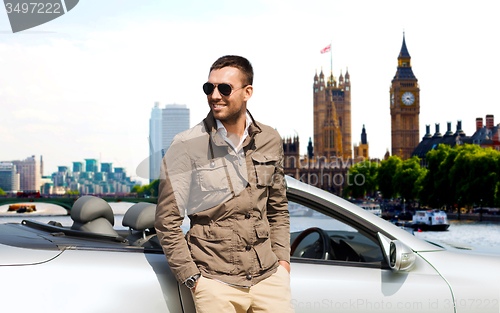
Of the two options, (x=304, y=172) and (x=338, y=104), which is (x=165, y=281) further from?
(x=338, y=104)

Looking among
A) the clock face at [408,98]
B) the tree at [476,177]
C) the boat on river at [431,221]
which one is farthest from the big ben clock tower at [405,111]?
the boat on river at [431,221]

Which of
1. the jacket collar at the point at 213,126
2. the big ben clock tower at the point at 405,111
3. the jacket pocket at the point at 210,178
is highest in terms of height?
the big ben clock tower at the point at 405,111

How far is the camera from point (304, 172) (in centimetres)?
12275

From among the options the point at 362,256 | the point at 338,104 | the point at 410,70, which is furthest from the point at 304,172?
the point at 362,256

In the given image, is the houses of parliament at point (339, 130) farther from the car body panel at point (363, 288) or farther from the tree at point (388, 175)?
the car body panel at point (363, 288)

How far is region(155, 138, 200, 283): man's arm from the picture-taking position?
183cm

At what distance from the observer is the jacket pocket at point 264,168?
6.54 feet

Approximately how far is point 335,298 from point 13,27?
1932 millimetres

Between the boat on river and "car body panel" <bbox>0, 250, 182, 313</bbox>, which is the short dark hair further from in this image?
the boat on river

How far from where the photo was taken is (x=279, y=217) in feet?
7.02

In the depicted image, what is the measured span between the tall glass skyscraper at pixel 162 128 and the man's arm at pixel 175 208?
0.10 meters

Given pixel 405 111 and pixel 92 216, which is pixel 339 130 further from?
pixel 92 216

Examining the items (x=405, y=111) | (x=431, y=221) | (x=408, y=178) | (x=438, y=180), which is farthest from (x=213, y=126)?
(x=405, y=111)

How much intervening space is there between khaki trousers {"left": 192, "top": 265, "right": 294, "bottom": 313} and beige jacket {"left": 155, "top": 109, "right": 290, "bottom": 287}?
36 millimetres
